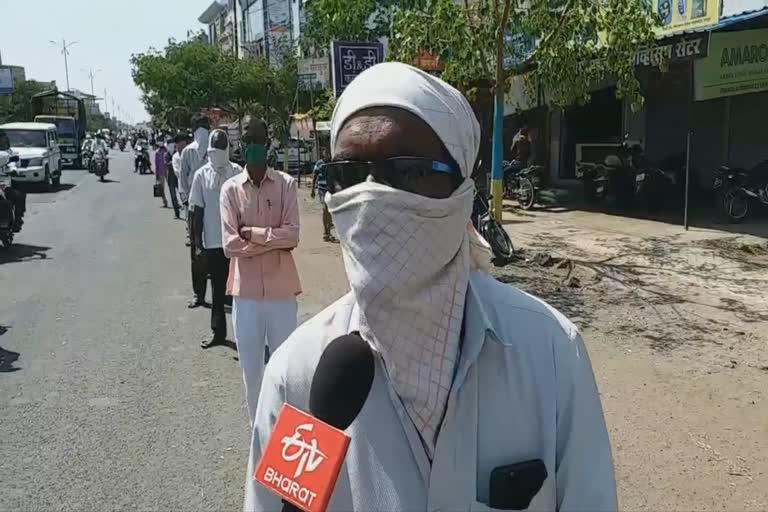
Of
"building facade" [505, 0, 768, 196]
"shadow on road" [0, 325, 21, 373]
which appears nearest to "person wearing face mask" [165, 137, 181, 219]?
"building facade" [505, 0, 768, 196]

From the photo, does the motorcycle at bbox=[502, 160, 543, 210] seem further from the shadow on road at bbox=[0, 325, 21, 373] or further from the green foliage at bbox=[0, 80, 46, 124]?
the green foliage at bbox=[0, 80, 46, 124]

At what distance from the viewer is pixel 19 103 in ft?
194

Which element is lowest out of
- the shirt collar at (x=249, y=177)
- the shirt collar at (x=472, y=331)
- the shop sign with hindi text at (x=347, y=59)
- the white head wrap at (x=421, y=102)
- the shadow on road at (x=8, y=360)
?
the shadow on road at (x=8, y=360)

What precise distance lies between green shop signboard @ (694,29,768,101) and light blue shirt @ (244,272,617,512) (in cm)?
1126

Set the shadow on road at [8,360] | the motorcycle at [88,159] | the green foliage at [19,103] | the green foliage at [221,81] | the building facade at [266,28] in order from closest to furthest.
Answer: the shadow on road at [8,360]
the green foliage at [221,81]
the building facade at [266,28]
the motorcycle at [88,159]
the green foliage at [19,103]

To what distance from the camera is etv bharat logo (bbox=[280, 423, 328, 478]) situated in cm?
134

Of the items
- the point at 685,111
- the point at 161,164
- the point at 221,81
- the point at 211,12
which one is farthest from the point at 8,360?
the point at 211,12

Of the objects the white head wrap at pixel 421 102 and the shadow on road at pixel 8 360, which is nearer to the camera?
the white head wrap at pixel 421 102

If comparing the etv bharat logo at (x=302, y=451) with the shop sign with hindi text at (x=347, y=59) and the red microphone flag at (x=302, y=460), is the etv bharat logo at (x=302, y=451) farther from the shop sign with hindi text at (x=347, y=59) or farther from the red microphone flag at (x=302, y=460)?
the shop sign with hindi text at (x=347, y=59)

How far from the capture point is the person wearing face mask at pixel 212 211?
652 cm

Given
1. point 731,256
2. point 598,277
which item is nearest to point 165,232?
point 598,277

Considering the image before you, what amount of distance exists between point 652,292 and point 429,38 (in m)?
3.64

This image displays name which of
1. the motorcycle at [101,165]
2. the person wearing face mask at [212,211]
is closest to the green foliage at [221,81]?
the motorcycle at [101,165]

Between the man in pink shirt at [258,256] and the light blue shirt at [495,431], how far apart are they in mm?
3108
